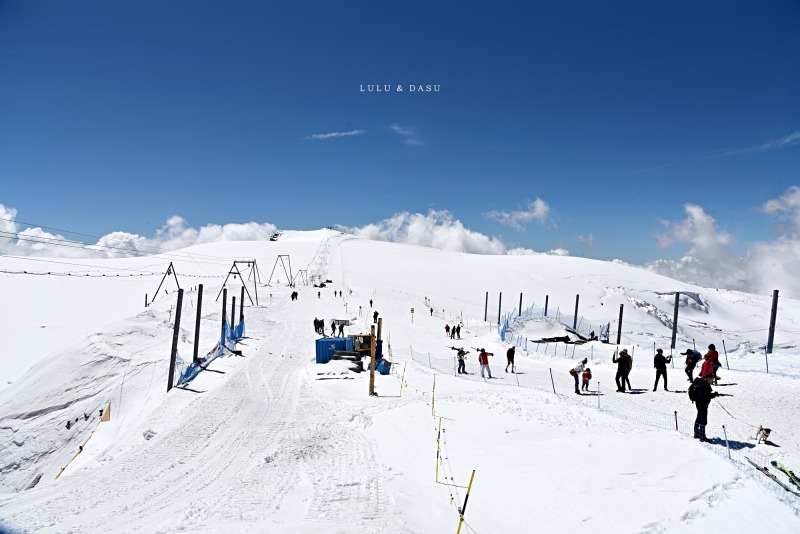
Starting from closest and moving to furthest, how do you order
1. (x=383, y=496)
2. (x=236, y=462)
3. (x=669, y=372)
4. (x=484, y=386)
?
(x=383, y=496)
(x=236, y=462)
(x=484, y=386)
(x=669, y=372)

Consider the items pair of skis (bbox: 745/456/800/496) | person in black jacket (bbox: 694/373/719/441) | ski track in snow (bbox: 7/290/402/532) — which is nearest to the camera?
pair of skis (bbox: 745/456/800/496)

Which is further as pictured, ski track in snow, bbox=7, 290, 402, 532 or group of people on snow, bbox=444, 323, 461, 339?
group of people on snow, bbox=444, 323, 461, 339

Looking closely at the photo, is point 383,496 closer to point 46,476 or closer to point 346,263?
point 46,476

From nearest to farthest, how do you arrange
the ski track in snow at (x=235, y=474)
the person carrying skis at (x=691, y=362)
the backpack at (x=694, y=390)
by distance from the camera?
the ski track in snow at (x=235, y=474) < the backpack at (x=694, y=390) < the person carrying skis at (x=691, y=362)

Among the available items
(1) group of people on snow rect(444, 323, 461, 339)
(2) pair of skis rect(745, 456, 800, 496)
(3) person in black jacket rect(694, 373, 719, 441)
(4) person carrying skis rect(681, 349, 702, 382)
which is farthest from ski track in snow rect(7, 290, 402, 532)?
(1) group of people on snow rect(444, 323, 461, 339)

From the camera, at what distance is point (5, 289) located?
58.2 metres

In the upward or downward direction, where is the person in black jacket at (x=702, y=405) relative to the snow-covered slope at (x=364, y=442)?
upward

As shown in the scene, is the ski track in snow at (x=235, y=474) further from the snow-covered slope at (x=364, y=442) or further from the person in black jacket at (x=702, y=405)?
the person in black jacket at (x=702, y=405)

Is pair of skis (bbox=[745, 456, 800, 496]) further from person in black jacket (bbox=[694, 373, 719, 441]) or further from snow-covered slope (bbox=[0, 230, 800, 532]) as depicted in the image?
person in black jacket (bbox=[694, 373, 719, 441])

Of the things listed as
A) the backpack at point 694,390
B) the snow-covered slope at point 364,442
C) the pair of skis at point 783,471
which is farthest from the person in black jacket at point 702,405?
the pair of skis at point 783,471

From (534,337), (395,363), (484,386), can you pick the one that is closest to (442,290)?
(534,337)

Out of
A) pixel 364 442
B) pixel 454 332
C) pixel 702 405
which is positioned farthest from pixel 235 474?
pixel 454 332

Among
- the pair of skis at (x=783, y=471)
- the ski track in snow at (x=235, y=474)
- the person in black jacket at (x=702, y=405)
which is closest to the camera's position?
the pair of skis at (x=783, y=471)

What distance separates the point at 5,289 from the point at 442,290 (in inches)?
2525
